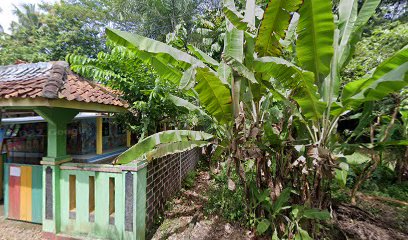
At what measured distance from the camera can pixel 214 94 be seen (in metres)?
2.68

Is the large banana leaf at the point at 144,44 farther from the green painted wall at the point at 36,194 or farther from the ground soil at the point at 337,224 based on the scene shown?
the green painted wall at the point at 36,194

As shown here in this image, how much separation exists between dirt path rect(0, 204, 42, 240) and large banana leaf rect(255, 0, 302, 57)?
4764mm

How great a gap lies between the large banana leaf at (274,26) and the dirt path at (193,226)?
2.92 metres

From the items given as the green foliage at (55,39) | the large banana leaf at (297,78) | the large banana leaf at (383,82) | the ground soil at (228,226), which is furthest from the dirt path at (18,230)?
A: the green foliage at (55,39)

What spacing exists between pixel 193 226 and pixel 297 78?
319 cm

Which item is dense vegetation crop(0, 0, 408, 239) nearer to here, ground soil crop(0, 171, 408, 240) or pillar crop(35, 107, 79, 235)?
ground soil crop(0, 171, 408, 240)

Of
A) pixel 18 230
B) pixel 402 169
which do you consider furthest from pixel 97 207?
pixel 402 169

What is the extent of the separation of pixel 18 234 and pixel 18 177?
1.03 metres

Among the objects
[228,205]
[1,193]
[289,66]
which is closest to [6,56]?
[1,193]

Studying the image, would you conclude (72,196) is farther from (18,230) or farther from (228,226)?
(228,226)

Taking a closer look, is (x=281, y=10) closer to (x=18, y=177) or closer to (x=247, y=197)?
(x=247, y=197)

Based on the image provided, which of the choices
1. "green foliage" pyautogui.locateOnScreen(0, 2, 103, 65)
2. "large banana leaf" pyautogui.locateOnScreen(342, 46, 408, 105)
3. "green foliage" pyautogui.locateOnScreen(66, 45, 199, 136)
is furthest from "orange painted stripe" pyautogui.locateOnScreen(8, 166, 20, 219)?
"green foliage" pyautogui.locateOnScreen(0, 2, 103, 65)

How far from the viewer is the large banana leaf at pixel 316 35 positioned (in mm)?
2211

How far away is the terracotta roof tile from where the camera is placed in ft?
10.5
